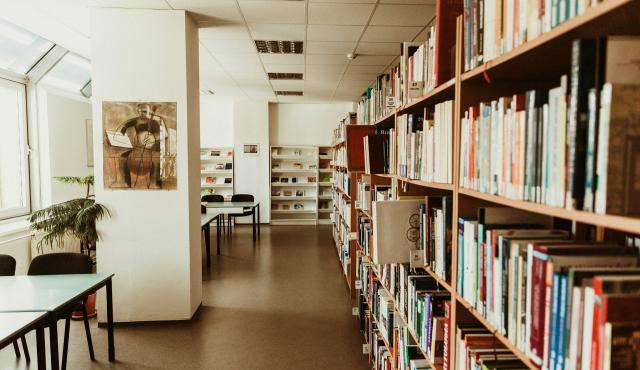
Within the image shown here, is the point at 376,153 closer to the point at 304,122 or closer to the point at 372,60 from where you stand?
the point at 372,60

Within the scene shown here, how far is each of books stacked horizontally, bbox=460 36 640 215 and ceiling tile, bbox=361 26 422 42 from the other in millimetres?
3165

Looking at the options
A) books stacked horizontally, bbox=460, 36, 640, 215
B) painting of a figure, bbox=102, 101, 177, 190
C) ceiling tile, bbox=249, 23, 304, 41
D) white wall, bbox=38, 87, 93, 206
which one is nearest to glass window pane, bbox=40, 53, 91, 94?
white wall, bbox=38, 87, 93, 206

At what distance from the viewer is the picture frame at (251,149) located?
870 cm

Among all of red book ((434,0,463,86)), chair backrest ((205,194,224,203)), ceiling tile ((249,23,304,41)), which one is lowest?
chair backrest ((205,194,224,203))

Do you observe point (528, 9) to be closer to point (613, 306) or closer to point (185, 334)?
point (613, 306)

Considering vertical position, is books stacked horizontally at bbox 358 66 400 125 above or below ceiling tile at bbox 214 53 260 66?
below

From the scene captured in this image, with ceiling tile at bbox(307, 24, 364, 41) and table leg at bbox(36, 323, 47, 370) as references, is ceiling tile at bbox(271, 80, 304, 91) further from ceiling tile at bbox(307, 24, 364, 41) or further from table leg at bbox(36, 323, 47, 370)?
table leg at bbox(36, 323, 47, 370)

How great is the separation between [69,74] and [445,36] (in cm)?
593

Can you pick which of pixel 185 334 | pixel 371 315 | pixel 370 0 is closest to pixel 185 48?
pixel 370 0

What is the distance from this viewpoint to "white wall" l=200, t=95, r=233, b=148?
881 centimetres

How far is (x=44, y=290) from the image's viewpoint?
2377 millimetres

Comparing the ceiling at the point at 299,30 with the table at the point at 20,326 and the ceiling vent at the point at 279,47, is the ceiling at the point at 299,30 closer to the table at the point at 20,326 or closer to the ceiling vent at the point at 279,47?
the ceiling vent at the point at 279,47

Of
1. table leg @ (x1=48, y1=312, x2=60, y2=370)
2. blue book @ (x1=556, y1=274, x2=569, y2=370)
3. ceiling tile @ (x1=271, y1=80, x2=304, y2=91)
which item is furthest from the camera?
ceiling tile @ (x1=271, y1=80, x2=304, y2=91)

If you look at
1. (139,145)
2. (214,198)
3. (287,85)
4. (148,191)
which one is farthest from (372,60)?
(214,198)
